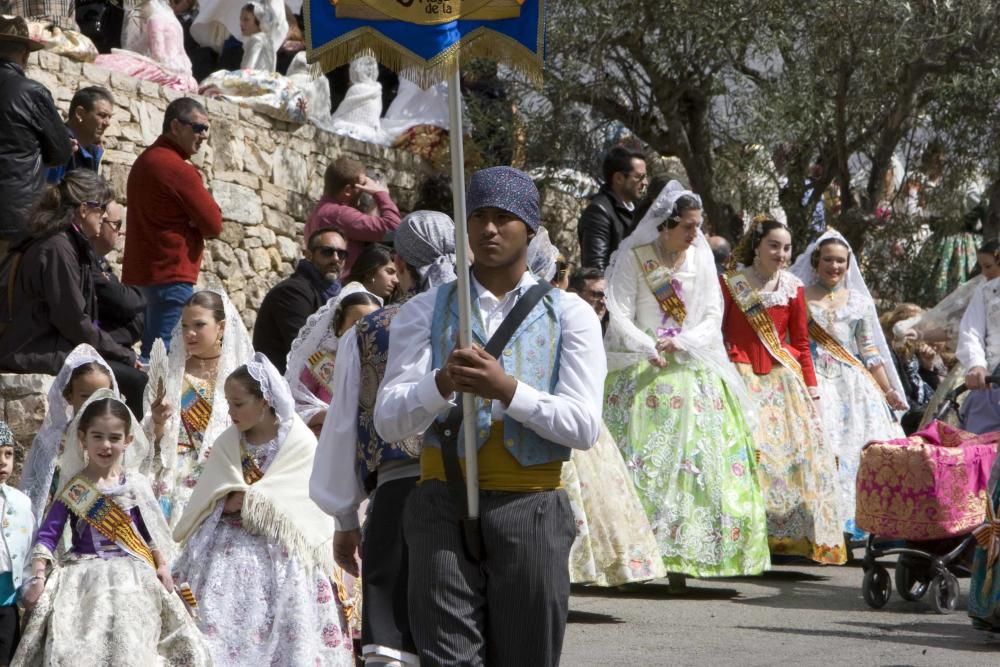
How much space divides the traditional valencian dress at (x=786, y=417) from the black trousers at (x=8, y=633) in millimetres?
5545

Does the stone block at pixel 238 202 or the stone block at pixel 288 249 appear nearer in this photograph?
the stone block at pixel 238 202

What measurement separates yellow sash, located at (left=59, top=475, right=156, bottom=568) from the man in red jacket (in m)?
3.49

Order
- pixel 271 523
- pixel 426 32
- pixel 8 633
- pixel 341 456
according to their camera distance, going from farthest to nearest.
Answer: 1. pixel 271 523
2. pixel 8 633
3. pixel 341 456
4. pixel 426 32

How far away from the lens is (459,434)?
4930mm

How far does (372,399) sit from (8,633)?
6.66 feet

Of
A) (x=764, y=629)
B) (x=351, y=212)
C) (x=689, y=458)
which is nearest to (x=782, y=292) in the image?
(x=689, y=458)

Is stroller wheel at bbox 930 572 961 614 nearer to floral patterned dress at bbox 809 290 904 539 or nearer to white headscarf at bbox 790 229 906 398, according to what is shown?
floral patterned dress at bbox 809 290 904 539

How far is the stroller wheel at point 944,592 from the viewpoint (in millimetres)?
9688

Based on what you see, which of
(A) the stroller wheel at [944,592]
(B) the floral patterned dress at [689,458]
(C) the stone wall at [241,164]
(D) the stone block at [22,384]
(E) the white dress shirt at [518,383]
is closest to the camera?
(E) the white dress shirt at [518,383]

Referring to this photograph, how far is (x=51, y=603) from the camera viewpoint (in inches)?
273

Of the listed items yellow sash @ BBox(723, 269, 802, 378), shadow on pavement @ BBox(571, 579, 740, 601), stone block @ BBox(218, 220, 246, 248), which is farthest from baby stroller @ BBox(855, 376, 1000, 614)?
stone block @ BBox(218, 220, 246, 248)

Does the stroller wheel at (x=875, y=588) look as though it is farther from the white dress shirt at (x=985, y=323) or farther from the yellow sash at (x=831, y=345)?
the yellow sash at (x=831, y=345)

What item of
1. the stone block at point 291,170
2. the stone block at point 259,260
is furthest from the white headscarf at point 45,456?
the stone block at point 291,170

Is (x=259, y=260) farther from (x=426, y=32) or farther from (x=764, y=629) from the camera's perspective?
(x=426, y=32)
